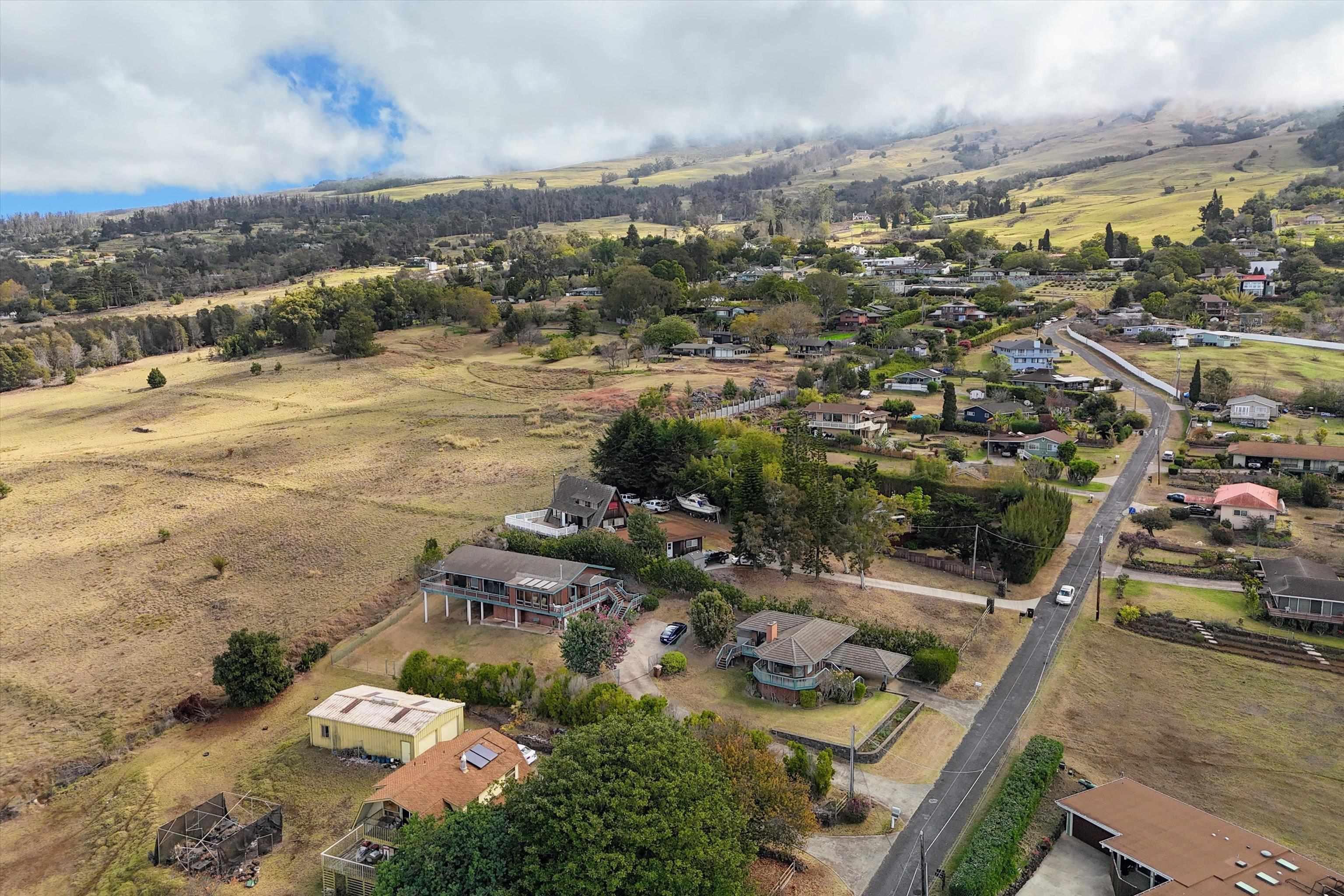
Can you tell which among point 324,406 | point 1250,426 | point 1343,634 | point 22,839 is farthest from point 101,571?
point 1250,426

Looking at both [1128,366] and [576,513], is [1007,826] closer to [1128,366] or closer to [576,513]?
[576,513]

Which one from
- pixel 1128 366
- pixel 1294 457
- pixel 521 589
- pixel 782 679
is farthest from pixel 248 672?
Result: pixel 1128 366

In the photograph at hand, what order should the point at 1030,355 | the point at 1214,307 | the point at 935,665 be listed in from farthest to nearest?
the point at 1214,307, the point at 1030,355, the point at 935,665

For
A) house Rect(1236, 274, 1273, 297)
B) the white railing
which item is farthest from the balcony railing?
house Rect(1236, 274, 1273, 297)

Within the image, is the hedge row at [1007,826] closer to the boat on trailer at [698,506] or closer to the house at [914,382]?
the boat on trailer at [698,506]

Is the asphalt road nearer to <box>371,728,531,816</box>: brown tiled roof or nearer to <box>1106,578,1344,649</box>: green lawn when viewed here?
<box>1106,578,1344,649</box>: green lawn

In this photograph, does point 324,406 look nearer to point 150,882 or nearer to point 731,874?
point 150,882
